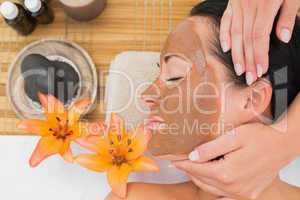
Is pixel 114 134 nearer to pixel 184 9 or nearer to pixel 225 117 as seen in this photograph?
pixel 225 117

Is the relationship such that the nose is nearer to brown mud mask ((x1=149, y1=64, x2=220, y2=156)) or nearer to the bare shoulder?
brown mud mask ((x1=149, y1=64, x2=220, y2=156))

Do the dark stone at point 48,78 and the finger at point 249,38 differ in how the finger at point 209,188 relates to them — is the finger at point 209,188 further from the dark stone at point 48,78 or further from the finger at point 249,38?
the dark stone at point 48,78

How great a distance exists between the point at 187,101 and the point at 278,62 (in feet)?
0.54

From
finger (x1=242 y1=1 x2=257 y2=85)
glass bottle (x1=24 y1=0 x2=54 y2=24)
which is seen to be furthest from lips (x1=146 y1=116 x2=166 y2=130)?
glass bottle (x1=24 y1=0 x2=54 y2=24)

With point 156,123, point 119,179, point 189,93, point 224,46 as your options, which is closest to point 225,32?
point 224,46

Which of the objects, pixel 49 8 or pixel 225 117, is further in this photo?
pixel 49 8

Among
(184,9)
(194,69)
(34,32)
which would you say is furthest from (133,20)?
(194,69)

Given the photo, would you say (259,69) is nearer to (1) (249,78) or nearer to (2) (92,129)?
(1) (249,78)

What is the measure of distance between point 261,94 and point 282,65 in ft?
0.20

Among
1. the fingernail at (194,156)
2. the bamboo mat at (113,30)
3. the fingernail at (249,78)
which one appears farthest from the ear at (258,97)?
the bamboo mat at (113,30)

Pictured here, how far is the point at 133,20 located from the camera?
1052 millimetres

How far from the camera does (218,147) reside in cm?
77

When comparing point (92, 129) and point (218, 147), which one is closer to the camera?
point (218, 147)

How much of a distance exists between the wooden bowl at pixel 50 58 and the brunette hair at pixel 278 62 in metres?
0.32
